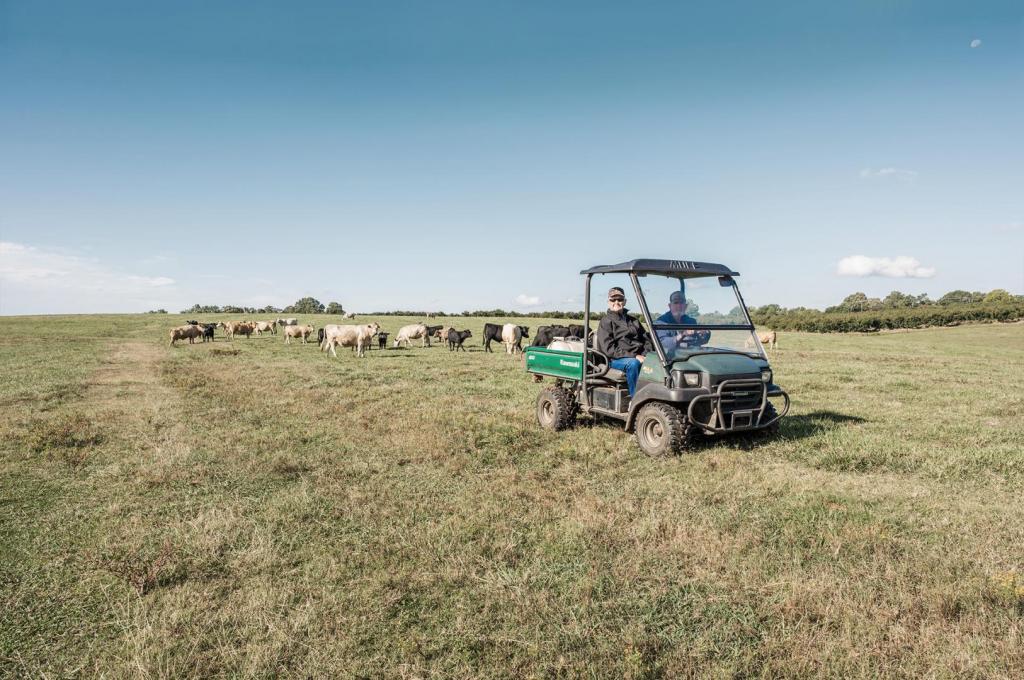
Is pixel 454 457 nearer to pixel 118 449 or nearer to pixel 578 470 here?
pixel 578 470

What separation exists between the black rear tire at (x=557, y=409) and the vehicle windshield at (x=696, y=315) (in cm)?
215

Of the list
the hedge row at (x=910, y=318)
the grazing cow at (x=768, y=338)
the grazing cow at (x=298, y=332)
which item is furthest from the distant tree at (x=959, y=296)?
the grazing cow at (x=298, y=332)

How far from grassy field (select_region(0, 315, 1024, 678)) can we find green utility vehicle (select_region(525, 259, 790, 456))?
0.45 m

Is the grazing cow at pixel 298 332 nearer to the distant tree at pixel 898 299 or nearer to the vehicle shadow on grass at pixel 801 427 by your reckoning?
the vehicle shadow on grass at pixel 801 427

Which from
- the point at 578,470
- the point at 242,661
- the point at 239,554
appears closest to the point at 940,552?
the point at 578,470

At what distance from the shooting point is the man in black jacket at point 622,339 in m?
7.97

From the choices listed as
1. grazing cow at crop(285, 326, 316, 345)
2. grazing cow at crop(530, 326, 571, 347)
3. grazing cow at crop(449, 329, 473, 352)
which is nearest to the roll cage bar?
grazing cow at crop(530, 326, 571, 347)

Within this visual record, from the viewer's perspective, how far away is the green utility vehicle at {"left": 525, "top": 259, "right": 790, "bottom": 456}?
282 inches

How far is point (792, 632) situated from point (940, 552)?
6.76 feet

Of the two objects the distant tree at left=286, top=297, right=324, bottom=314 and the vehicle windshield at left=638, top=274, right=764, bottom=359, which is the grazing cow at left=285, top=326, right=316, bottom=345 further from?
the distant tree at left=286, top=297, right=324, bottom=314

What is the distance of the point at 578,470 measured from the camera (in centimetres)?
696

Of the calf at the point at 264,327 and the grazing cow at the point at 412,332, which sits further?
the calf at the point at 264,327

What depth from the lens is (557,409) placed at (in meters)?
9.10

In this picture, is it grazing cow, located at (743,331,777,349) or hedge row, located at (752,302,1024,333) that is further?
hedge row, located at (752,302,1024,333)
